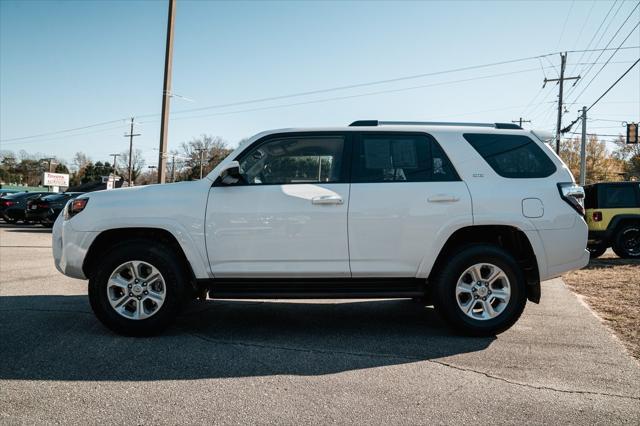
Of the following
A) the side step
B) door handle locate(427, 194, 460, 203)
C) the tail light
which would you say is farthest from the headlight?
the tail light

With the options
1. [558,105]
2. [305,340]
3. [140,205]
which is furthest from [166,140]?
[558,105]

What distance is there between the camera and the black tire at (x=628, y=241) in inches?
475

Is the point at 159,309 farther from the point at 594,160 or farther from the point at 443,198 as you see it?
the point at 594,160

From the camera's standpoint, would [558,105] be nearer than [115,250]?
No

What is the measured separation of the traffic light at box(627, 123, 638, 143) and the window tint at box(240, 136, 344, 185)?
2806 cm

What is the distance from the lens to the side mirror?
186 inches

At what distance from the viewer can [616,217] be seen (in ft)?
39.5

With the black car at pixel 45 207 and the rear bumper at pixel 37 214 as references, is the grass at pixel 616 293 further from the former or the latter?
the rear bumper at pixel 37 214

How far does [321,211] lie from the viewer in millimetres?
4633

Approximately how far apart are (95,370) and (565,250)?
443cm

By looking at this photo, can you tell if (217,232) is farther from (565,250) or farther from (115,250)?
(565,250)

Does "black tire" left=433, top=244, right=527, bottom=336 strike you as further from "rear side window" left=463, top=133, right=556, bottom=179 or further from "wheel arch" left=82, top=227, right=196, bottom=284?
"wheel arch" left=82, top=227, right=196, bottom=284

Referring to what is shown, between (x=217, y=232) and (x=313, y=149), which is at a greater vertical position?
(x=313, y=149)

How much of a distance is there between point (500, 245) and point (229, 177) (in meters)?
2.89
